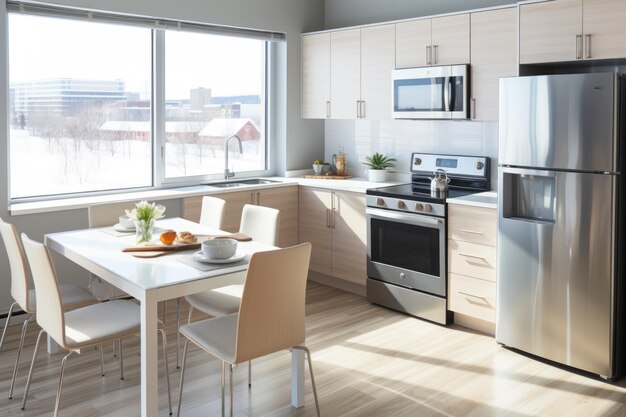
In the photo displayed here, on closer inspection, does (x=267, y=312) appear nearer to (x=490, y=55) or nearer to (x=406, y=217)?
(x=406, y=217)

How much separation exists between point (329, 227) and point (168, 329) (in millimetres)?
1610

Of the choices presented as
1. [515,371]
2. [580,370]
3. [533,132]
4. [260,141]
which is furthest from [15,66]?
[580,370]

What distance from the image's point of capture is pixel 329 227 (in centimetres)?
530

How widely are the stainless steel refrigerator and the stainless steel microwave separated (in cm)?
73

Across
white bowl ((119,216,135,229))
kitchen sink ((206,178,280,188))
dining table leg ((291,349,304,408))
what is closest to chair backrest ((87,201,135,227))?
white bowl ((119,216,135,229))

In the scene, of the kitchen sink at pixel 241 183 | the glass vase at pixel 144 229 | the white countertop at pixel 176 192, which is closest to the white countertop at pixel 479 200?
the white countertop at pixel 176 192

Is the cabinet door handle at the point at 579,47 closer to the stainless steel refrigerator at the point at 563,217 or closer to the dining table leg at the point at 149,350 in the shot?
the stainless steel refrigerator at the point at 563,217

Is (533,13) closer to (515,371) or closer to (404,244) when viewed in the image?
(404,244)

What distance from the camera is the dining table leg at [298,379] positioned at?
3.16 meters

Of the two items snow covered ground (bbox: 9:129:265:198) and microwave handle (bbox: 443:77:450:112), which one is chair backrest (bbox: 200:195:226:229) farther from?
microwave handle (bbox: 443:77:450:112)

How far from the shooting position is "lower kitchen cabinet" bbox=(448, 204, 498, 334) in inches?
163

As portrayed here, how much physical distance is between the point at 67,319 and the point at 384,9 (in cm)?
374

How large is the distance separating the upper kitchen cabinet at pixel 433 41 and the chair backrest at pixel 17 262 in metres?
3.07

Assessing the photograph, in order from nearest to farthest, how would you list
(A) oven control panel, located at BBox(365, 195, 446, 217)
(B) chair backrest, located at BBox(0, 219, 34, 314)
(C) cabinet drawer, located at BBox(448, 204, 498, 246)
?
(B) chair backrest, located at BBox(0, 219, 34, 314), (C) cabinet drawer, located at BBox(448, 204, 498, 246), (A) oven control panel, located at BBox(365, 195, 446, 217)
